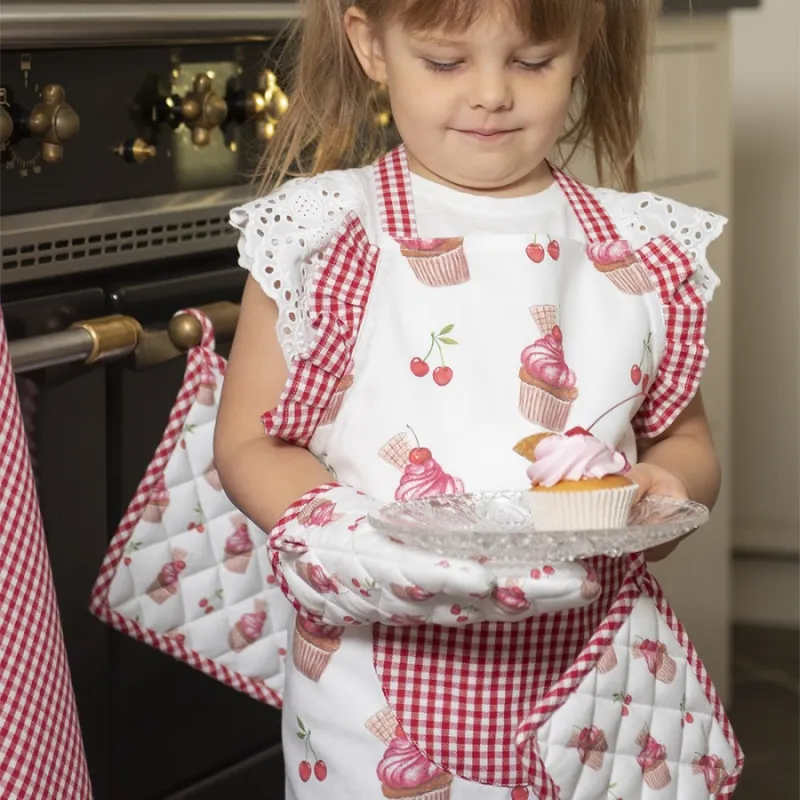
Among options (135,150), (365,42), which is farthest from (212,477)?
(365,42)

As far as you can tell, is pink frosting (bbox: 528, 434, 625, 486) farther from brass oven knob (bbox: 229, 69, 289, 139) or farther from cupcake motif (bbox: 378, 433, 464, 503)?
brass oven knob (bbox: 229, 69, 289, 139)

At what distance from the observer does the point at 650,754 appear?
1058mm

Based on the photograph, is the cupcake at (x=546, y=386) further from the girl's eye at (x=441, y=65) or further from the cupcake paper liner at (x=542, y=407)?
the girl's eye at (x=441, y=65)

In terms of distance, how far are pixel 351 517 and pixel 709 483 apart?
1.11 feet

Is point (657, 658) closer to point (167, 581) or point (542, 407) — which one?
point (542, 407)

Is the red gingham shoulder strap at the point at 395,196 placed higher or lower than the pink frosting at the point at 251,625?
higher

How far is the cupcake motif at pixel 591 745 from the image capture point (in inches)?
39.8

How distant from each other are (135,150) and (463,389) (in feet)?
1.36

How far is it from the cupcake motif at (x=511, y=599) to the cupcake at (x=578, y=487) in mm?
46

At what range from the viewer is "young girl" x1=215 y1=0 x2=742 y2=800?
1002mm

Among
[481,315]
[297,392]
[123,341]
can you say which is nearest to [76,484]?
[123,341]

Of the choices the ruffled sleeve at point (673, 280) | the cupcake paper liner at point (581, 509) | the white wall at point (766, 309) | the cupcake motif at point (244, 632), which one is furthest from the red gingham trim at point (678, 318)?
the white wall at point (766, 309)

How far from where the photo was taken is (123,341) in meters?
1.21

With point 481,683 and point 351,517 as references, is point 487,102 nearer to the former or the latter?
point 351,517
